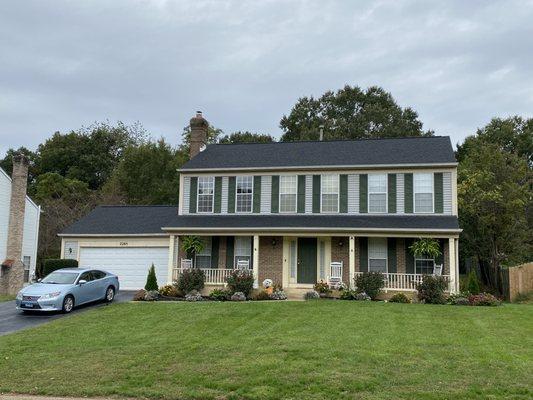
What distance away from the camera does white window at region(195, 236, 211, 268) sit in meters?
23.1

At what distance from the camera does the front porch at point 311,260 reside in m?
20.8

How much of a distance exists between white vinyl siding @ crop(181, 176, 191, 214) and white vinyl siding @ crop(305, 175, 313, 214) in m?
5.61

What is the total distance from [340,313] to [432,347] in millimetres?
4743

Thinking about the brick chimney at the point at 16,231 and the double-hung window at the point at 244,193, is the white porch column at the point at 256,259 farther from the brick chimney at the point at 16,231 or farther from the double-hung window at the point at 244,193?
the brick chimney at the point at 16,231

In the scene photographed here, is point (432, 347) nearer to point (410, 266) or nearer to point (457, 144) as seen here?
point (410, 266)

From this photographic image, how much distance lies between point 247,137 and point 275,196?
25511 millimetres

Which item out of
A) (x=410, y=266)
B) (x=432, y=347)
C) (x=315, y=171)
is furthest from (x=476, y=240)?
(x=432, y=347)

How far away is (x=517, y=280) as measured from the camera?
23859 mm

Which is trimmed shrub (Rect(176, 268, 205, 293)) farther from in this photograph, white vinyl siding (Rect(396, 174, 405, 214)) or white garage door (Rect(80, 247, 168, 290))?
white vinyl siding (Rect(396, 174, 405, 214))

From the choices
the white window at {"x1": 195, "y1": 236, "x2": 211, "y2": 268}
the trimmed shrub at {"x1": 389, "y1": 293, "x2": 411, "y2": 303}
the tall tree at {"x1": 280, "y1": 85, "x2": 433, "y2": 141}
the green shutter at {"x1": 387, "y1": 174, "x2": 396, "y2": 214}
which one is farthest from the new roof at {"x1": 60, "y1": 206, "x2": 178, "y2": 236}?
the tall tree at {"x1": 280, "y1": 85, "x2": 433, "y2": 141}

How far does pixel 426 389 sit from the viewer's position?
25.6 ft

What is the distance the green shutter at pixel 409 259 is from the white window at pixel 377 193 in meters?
1.70

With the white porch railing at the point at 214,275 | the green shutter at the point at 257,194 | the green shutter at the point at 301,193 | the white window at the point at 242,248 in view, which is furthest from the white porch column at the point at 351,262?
the white porch railing at the point at 214,275

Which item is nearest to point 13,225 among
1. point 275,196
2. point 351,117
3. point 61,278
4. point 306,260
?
point 61,278
